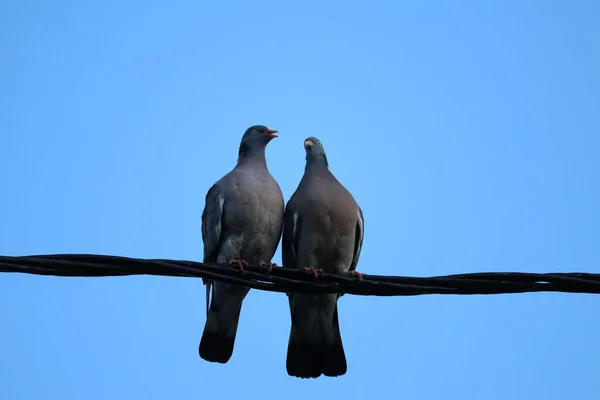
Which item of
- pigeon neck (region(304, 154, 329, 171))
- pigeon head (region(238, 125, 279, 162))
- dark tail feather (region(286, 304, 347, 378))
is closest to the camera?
dark tail feather (region(286, 304, 347, 378))

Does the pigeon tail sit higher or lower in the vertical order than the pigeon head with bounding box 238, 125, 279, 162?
lower

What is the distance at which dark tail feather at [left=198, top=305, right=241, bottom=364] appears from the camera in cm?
644

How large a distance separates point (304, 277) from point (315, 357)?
1982mm

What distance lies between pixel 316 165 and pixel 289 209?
75 centimetres

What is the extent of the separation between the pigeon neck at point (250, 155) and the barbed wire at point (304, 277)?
9.91ft

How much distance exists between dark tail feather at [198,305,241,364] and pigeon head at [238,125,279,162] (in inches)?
64.4

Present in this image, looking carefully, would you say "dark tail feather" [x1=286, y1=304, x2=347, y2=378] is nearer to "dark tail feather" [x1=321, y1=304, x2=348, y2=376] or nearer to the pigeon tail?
"dark tail feather" [x1=321, y1=304, x2=348, y2=376]

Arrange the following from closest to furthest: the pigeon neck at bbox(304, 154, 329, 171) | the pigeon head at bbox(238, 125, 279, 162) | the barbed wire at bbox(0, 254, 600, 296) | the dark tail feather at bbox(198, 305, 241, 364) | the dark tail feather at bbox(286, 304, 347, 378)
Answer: the barbed wire at bbox(0, 254, 600, 296), the dark tail feather at bbox(286, 304, 347, 378), the dark tail feather at bbox(198, 305, 241, 364), the pigeon neck at bbox(304, 154, 329, 171), the pigeon head at bbox(238, 125, 279, 162)

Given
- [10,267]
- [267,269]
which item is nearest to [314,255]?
[267,269]

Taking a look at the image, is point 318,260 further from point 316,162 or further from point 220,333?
point 316,162

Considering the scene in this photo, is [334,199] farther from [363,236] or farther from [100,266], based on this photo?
[100,266]

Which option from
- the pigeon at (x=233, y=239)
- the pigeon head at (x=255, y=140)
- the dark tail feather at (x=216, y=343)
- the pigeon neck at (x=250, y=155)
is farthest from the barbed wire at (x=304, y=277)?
the pigeon head at (x=255, y=140)

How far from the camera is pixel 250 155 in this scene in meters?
7.44

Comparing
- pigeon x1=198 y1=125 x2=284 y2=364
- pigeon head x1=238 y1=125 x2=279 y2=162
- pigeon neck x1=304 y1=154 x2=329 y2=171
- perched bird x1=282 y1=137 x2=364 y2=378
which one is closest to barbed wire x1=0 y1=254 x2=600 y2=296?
perched bird x1=282 y1=137 x2=364 y2=378
